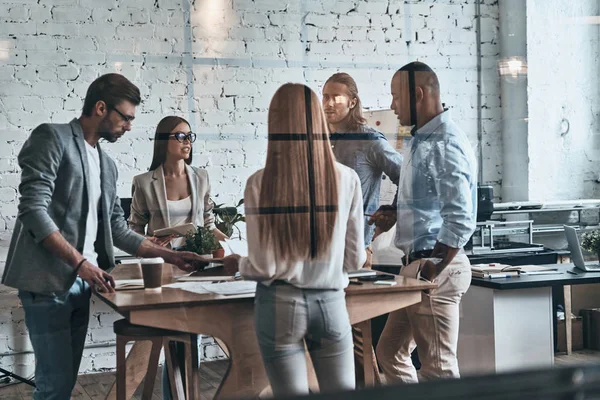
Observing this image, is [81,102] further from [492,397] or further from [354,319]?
[492,397]

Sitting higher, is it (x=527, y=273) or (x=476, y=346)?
(x=527, y=273)

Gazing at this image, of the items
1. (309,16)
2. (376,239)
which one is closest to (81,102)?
(309,16)

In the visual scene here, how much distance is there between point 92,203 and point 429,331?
96cm

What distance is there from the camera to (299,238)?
163 cm

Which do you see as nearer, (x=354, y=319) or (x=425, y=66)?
(x=354, y=319)

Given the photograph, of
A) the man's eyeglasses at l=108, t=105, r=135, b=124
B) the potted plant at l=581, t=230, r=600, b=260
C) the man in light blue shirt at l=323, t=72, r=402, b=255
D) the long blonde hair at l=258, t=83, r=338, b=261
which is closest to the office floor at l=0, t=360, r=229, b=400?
the long blonde hair at l=258, t=83, r=338, b=261

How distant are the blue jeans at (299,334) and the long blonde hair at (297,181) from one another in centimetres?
10

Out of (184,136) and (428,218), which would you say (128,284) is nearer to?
(184,136)

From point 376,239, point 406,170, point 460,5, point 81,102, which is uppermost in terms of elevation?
point 460,5

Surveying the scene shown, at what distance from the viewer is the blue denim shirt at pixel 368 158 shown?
1641mm

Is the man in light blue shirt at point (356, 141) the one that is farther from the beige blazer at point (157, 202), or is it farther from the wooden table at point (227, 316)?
the beige blazer at point (157, 202)

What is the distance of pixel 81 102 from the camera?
60.7 inches

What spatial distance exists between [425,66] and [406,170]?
11.4 inches

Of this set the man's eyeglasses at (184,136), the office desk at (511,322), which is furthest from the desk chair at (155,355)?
the office desk at (511,322)
